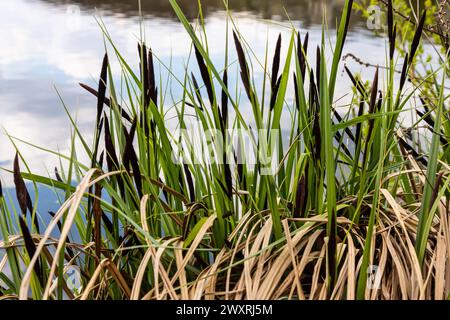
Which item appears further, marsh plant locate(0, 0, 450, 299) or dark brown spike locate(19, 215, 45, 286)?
marsh plant locate(0, 0, 450, 299)

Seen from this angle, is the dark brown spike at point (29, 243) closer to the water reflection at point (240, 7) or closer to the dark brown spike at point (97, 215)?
the dark brown spike at point (97, 215)

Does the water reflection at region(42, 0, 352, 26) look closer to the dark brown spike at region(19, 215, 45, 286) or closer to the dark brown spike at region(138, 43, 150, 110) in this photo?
the dark brown spike at region(138, 43, 150, 110)

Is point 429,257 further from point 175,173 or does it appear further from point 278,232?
point 175,173

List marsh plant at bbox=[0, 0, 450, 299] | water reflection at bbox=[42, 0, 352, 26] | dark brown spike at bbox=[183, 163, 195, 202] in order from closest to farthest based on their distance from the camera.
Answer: marsh plant at bbox=[0, 0, 450, 299]
dark brown spike at bbox=[183, 163, 195, 202]
water reflection at bbox=[42, 0, 352, 26]

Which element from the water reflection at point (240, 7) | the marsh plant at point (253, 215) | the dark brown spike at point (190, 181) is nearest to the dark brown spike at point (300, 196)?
the marsh plant at point (253, 215)

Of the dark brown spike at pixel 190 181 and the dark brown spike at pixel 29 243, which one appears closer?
the dark brown spike at pixel 29 243

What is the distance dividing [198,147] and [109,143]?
337 millimetres

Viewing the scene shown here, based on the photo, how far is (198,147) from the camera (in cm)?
147

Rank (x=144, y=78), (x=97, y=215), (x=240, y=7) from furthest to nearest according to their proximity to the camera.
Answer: (x=240, y=7)
(x=144, y=78)
(x=97, y=215)

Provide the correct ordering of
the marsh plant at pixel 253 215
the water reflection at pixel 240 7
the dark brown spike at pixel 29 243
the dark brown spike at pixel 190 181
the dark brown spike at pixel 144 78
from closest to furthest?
the dark brown spike at pixel 29 243, the marsh plant at pixel 253 215, the dark brown spike at pixel 144 78, the dark brown spike at pixel 190 181, the water reflection at pixel 240 7

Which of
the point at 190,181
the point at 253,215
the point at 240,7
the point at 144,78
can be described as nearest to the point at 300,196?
the point at 253,215

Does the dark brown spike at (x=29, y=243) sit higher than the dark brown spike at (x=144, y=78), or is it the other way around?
the dark brown spike at (x=144, y=78)

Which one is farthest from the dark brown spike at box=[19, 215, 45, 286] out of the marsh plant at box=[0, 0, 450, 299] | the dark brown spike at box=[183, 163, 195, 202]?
the dark brown spike at box=[183, 163, 195, 202]

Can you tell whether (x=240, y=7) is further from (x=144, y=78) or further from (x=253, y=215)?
(x=253, y=215)
